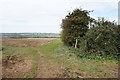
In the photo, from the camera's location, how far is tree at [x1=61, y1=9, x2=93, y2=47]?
43.1 feet

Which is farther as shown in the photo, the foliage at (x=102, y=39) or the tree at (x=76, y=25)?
the tree at (x=76, y=25)

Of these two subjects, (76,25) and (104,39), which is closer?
(104,39)

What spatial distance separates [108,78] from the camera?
18.5 ft

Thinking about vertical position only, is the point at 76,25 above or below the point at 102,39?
above

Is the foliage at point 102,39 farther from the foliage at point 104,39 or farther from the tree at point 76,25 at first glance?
the tree at point 76,25

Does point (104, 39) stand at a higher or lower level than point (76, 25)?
lower

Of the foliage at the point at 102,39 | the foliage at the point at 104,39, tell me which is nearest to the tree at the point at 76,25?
the foliage at the point at 102,39

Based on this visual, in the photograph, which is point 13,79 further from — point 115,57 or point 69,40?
point 69,40

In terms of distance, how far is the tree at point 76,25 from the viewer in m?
13.1

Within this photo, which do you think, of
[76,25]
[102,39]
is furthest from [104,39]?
[76,25]

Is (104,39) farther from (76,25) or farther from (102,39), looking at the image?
(76,25)

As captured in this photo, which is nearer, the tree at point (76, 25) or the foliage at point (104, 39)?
the foliage at point (104, 39)

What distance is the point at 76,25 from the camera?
1331cm

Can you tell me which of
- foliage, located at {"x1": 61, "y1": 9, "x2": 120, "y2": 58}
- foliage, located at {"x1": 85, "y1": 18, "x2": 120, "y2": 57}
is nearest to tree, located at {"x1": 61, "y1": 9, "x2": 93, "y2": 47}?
foliage, located at {"x1": 61, "y1": 9, "x2": 120, "y2": 58}
